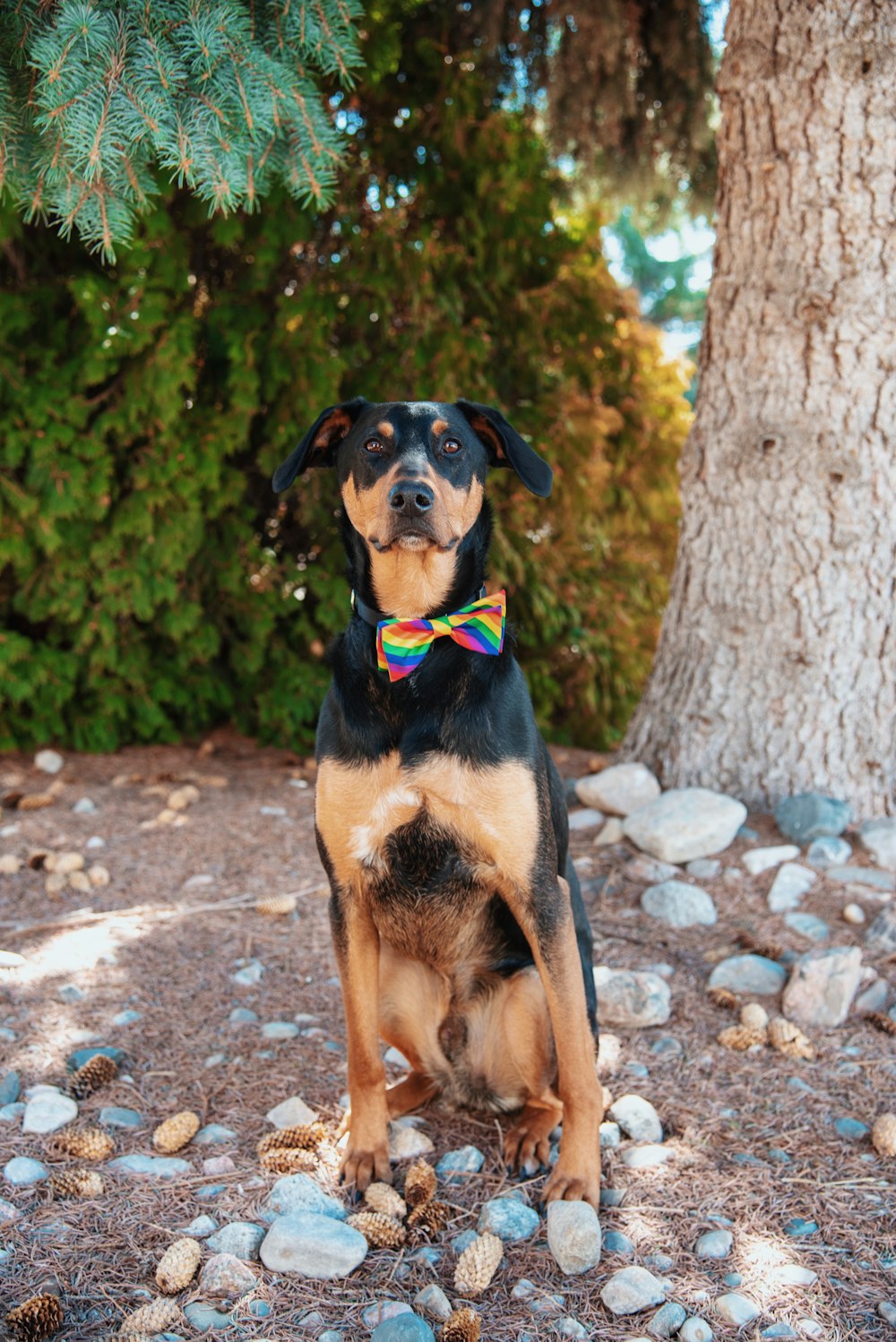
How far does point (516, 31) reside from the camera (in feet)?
21.3

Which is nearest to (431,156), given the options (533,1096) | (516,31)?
(516,31)

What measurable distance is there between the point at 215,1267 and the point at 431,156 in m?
6.14

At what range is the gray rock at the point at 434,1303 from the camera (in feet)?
7.20

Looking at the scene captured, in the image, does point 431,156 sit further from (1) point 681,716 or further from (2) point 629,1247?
(2) point 629,1247

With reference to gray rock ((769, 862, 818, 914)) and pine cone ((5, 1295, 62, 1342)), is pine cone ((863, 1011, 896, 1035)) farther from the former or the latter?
pine cone ((5, 1295, 62, 1342))

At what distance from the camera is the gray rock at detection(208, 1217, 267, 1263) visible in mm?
2379

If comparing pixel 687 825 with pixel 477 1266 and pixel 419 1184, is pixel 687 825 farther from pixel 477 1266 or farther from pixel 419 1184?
pixel 477 1266

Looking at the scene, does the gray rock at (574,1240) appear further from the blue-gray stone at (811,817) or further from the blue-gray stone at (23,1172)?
the blue-gray stone at (811,817)

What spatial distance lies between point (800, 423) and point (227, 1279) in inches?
161

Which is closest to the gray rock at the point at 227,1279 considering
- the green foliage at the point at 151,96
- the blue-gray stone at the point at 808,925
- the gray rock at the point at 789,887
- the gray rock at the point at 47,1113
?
the gray rock at the point at 47,1113

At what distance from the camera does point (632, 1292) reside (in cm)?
223

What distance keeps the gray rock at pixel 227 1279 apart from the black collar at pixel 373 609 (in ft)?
5.20

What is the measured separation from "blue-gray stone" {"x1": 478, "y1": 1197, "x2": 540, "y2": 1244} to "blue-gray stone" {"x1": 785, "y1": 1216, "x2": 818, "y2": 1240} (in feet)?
2.02

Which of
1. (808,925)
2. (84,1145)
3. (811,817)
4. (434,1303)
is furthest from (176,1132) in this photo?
(811,817)
